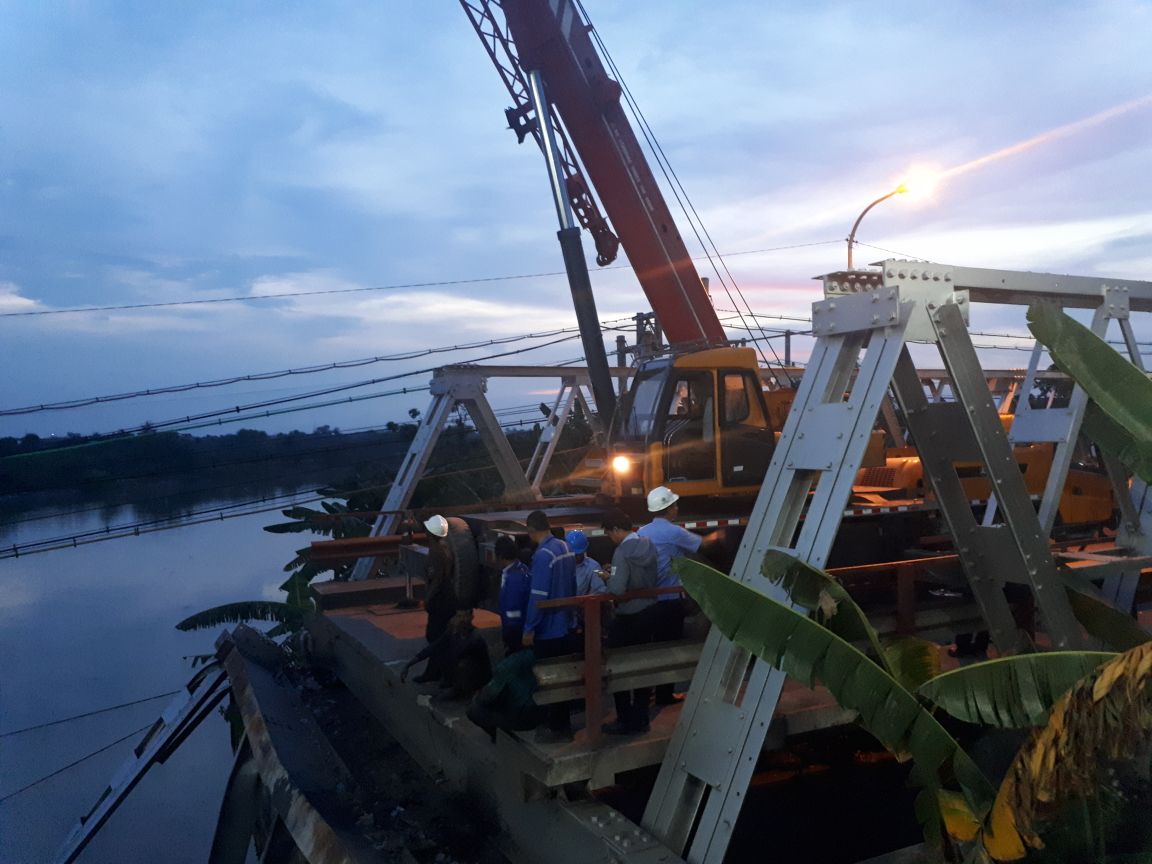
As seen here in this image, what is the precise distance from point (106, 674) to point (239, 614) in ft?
31.7

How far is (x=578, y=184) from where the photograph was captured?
1246cm

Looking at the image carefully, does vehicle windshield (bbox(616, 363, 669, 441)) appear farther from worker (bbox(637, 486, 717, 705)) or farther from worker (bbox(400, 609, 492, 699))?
worker (bbox(400, 609, 492, 699))

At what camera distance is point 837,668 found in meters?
3.38

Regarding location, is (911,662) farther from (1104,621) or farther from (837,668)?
(1104,621)

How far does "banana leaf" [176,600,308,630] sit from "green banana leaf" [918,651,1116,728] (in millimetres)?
10321

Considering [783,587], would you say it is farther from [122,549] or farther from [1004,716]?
[122,549]

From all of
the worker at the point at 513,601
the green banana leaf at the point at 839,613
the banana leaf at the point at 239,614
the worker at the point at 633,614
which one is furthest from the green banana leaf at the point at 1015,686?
the banana leaf at the point at 239,614

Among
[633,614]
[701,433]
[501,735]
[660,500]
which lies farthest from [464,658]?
[701,433]

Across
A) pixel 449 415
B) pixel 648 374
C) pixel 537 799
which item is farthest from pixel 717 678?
pixel 449 415

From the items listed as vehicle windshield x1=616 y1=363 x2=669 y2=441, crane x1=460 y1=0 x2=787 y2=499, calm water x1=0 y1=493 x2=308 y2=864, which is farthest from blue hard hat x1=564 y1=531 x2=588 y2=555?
calm water x1=0 y1=493 x2=308 y2=864

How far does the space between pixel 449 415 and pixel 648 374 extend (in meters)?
4.63

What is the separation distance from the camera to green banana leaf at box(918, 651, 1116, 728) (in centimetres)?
332

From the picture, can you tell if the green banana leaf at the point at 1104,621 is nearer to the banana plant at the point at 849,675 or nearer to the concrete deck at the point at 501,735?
the concrete deck at the point at 501,735

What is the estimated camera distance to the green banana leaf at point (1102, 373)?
3.42 metres
